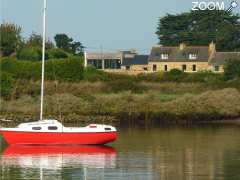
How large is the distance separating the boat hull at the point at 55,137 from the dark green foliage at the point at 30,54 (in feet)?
147

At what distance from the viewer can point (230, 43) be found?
A: 118 metres

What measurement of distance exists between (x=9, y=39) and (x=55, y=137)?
59.2 meters

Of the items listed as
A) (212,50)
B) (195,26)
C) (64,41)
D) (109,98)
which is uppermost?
(195,26)

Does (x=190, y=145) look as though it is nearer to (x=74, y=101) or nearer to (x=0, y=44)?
(x=74, y=101)

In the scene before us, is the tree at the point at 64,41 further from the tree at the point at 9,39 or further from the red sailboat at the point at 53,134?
the red sailboat at the point at 53,134

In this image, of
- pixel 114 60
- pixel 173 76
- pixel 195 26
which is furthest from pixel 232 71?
pixel 195 26

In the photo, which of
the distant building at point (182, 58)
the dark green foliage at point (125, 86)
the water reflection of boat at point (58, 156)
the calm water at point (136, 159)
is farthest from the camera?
the distant building at point (182, 58)

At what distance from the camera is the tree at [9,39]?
99775mm

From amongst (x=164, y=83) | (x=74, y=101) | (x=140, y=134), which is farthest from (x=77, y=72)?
(x=140, y=134)

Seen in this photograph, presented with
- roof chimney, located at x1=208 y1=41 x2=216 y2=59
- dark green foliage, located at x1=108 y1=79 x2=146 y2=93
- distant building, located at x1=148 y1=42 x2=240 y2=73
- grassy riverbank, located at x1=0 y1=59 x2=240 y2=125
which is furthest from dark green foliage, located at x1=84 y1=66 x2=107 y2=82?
roof chimney, located at x1=208 y1=41 x2=216 y2=59

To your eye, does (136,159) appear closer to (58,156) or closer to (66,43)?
(58,156)

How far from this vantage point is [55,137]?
44.0 m

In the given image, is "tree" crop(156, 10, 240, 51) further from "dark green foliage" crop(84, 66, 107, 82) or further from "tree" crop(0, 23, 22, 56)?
"dark green foliage" crop(84, 66, 107, 82)

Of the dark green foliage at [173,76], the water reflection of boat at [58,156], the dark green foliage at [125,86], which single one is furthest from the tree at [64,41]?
the water reflection of boat at [58,156]
